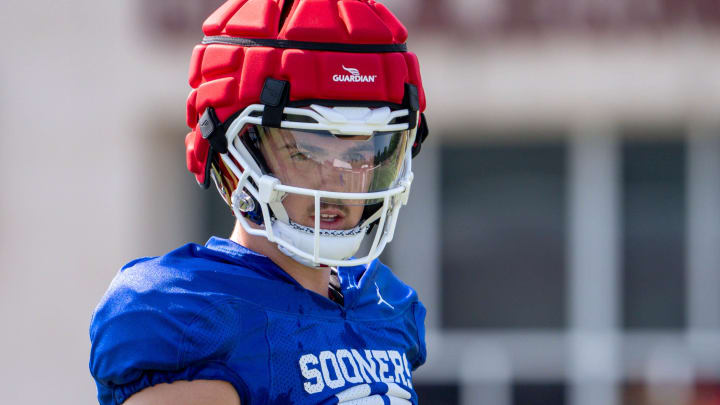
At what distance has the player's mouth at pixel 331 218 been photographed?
200 centimetres

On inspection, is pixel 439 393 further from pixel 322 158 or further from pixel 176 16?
pixel 322 158

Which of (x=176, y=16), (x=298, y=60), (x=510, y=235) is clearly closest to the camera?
(x=298, y=60)

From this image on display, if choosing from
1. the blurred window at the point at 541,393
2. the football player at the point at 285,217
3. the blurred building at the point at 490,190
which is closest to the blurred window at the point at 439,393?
the blurred building at the point at 490,190

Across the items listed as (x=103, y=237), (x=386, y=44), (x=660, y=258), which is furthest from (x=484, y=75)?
(x=386, y=44)

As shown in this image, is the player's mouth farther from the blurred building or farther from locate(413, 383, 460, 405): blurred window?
locate(413, 383, 460, 405): blurred window

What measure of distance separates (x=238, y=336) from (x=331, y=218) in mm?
301

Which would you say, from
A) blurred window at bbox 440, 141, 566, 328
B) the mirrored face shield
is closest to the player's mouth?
the mirrored face shield

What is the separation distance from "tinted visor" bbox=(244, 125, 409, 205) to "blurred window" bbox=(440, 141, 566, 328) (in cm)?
471

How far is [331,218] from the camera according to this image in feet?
6.61

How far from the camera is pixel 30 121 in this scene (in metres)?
6.41

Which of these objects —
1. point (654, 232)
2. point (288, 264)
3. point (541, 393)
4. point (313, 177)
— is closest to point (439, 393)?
point (541, 393)

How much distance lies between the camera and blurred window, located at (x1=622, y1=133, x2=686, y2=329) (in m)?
6.70

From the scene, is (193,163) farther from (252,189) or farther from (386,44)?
(386,44)

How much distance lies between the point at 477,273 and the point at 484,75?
1.21 m
